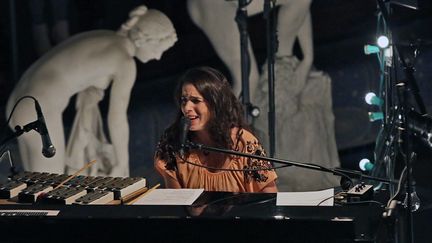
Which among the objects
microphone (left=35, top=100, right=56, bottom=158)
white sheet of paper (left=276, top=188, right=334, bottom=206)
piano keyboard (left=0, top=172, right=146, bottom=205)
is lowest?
white sheet of paper (left=276, top=188, right=334, bottom=206)

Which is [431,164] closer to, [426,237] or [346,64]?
[426,237]

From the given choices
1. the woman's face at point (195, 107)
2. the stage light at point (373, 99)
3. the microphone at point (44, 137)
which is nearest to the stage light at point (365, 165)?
the stage light at point (373, 99)

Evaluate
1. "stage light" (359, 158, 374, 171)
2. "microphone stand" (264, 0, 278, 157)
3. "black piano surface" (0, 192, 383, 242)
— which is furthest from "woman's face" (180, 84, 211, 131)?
"stage light" (359, 158, 374, 171)

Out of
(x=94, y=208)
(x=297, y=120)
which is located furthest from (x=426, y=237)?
(x=94, y=208)

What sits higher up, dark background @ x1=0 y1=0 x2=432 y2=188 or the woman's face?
dark background @ x1=0 y1=0 x2=432 y2=188

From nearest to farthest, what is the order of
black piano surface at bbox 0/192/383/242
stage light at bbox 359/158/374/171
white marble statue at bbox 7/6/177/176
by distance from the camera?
1. black piano surface at bbox 0/192/383/242
2. stage light at bbox 359/158/374/171
3. white marble statue at bbox 7/6/177/176

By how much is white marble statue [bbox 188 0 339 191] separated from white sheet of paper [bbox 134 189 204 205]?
329 centimetres

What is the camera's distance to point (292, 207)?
3.44 meters

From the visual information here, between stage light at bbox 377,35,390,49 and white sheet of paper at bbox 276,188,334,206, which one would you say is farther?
stage light at bbox 377,35,390,49

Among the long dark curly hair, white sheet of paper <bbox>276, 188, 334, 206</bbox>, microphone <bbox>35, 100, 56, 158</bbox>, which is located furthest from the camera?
the long dark curly hair

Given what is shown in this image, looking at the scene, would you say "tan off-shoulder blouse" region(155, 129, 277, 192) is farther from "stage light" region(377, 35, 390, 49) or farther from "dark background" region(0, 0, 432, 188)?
"dark background" region(0, 0, 432, 188)

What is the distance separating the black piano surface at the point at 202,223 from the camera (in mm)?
3268

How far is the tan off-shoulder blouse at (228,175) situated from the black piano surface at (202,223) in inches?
31.6

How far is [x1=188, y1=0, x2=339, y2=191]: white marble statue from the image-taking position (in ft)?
23.0
